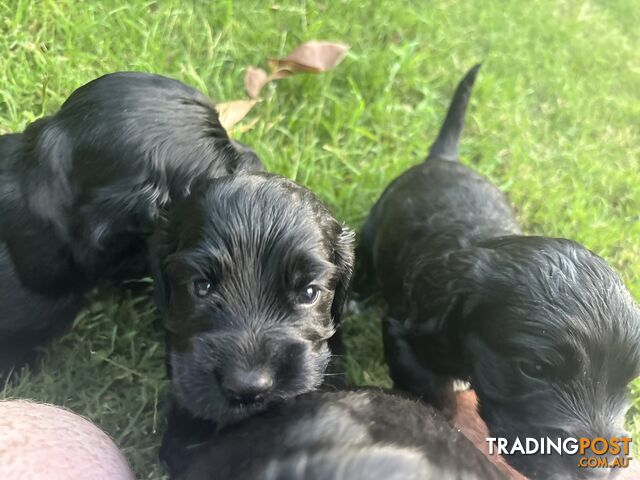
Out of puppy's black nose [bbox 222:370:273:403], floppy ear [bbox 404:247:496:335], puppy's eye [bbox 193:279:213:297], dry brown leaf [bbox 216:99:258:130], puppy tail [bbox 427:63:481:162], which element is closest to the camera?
puppy's black nose [bbox 222:370:273:403]

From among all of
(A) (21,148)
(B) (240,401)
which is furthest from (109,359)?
(B) (240,401)

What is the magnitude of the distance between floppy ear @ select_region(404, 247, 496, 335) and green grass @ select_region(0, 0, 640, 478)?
2.14 feet

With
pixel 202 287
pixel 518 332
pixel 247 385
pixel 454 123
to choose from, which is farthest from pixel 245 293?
pixel 454 123

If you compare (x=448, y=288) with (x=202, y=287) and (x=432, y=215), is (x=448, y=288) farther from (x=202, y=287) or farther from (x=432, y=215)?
(x=202, y=287)

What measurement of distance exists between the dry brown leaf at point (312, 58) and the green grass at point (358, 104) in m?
0.08

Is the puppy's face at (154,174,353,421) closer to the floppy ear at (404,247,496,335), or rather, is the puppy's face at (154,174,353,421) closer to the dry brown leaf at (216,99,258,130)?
the floppy ear at (404,247,496,335)

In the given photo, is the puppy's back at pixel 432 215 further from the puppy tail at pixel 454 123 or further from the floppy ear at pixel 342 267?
the floppy ear at pixel 342 267

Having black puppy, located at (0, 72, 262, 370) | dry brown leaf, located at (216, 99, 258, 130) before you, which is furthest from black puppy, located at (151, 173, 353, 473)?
dry brown leaf, located at (216, 99, 258, 130)

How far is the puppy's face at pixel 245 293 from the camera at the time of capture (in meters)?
2.12

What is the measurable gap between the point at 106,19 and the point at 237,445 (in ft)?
9.66

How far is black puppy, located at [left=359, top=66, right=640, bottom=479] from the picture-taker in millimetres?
2180

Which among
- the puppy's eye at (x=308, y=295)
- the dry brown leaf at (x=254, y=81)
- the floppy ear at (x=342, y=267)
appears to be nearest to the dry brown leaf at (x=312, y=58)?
the dry brown leaf at (x=254, y=81)

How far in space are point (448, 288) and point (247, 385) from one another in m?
A: 0.93

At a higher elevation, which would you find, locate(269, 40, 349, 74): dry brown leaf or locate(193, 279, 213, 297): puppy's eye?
locate(269, 40, 349, 74): dry brown leaf
